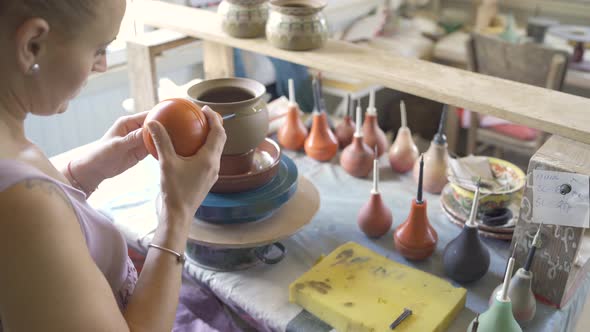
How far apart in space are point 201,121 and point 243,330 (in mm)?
473

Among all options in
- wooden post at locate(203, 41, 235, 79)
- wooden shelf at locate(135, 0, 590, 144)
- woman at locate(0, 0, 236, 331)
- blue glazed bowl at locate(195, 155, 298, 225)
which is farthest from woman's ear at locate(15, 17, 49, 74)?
wooden post at locate(203, 41, 235, 79)

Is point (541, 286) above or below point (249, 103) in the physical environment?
below

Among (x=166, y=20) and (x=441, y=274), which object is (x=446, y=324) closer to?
(x=441, y=274)

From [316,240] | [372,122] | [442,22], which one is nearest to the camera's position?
[316,240]

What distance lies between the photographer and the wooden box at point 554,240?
88 cm

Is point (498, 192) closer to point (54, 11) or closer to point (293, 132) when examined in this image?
point (293, 132)

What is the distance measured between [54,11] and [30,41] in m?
0.04

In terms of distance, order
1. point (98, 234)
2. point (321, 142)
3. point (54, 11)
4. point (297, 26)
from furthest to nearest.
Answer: point (321, 142), point (297, 26), point (98, 234), point (54, 11)

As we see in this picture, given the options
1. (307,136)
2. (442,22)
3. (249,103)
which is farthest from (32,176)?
(442,22)

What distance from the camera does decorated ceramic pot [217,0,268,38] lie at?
1.33 m

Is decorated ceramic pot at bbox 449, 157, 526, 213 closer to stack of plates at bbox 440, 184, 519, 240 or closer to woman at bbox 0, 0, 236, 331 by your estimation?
stack of plates at bbox 440, 184, 519, 240

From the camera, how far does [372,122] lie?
1425 mm

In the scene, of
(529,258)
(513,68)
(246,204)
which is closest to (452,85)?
(529,258)

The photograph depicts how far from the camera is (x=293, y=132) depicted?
148cm
